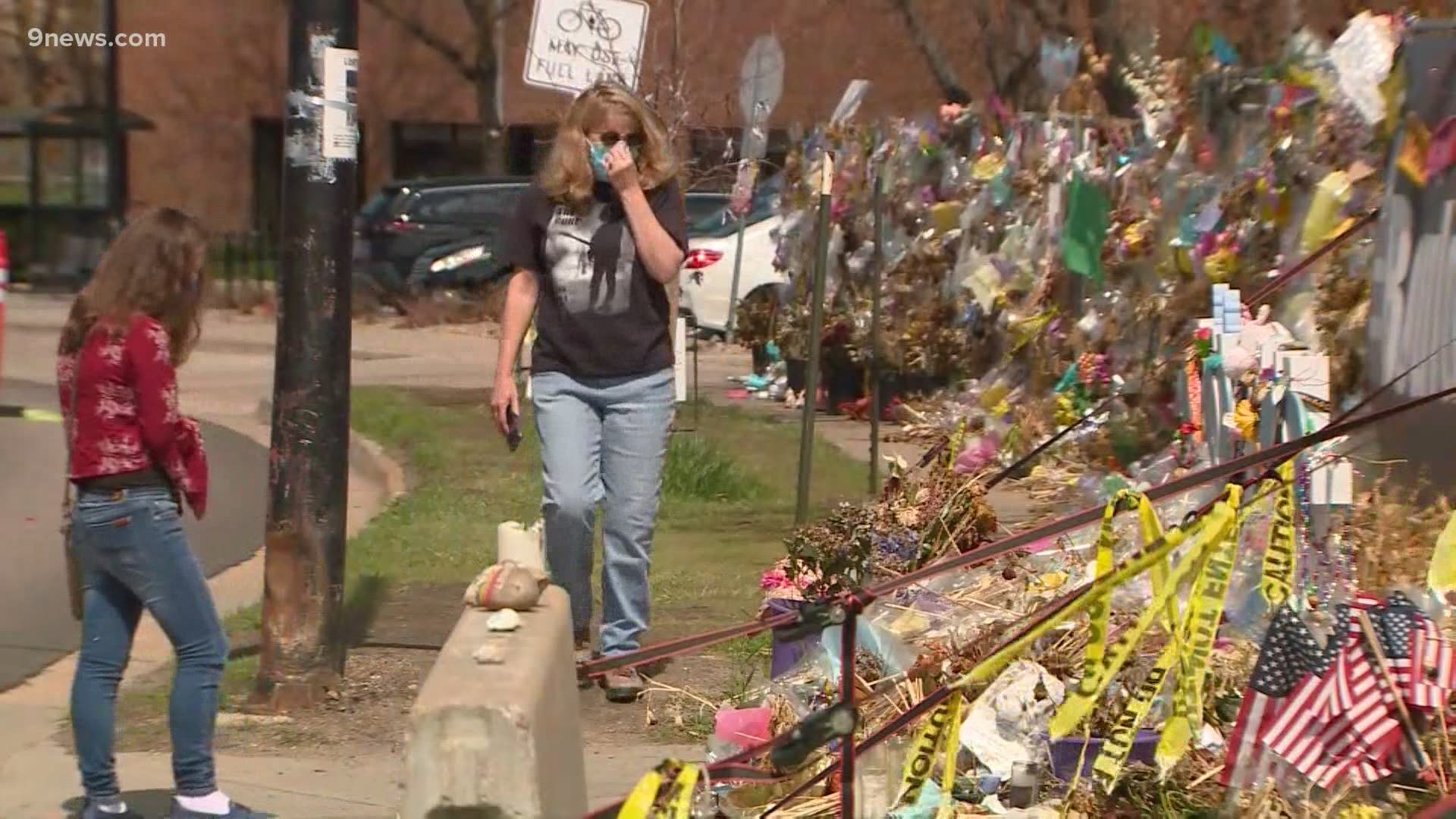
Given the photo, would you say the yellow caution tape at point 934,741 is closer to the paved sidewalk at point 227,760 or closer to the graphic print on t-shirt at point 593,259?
the paved sidewalk at point 227,760

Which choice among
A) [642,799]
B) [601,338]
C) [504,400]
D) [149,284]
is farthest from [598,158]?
[642,799]

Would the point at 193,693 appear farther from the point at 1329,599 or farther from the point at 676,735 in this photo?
the point at 1329,599

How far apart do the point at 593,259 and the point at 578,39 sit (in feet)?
12.1

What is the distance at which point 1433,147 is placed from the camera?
6070 millimetres

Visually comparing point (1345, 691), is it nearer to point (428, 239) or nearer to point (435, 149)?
point (428, 239)

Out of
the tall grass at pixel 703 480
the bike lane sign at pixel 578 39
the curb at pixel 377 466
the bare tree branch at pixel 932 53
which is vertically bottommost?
the curb at pixel 377 466

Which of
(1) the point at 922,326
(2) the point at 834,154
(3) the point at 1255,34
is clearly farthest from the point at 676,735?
(3) the point at 1255,34

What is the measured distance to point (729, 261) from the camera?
65.5ft

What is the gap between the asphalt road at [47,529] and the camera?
282 inches

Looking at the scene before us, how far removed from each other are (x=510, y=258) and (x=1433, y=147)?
2.78 meters

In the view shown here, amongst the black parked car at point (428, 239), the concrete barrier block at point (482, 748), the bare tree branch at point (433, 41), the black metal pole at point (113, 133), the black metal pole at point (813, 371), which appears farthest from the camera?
the bare tree branch at point (433, 41)

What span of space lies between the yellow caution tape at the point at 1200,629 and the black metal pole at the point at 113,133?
23.7 metres

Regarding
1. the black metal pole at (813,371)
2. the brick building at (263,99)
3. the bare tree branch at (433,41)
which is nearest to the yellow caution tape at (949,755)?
the black metal pole at (813,371)

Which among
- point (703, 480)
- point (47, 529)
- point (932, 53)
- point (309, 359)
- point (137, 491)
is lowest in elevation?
point (47, 529)
